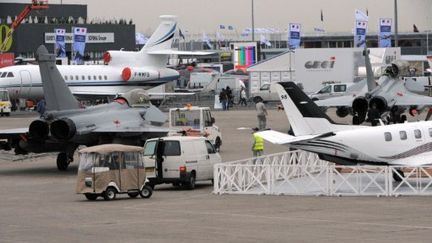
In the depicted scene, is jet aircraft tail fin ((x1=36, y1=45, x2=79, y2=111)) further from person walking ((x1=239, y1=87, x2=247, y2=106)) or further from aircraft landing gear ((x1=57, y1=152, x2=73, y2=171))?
person walking ((x1=239, y1=87, x2=247, y2=106))

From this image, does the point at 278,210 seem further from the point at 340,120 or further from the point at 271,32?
the point at 271,32

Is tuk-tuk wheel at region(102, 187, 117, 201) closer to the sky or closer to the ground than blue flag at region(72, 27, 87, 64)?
closer to the ground

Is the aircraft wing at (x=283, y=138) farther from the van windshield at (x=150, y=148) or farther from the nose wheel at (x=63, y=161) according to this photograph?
the nose wheel at (x=63, y=161)

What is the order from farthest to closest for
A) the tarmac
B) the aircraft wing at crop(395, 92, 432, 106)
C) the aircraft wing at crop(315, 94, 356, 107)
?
the aircraft wing at crop(315, 94, 356, 107), the aircraft wing at crop(395, 92, 432, 106), the tarmac

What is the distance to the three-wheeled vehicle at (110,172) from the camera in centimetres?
2922

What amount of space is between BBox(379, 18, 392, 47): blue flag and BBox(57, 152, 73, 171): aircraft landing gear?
69940 mm

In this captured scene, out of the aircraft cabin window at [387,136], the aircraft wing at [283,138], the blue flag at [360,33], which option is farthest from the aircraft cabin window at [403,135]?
the blue flag at [360,33]

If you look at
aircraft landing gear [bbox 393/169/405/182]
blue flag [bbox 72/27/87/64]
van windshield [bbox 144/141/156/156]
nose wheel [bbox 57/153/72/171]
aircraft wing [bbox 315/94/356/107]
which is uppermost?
blue flag [bbox 72/27/87/64]

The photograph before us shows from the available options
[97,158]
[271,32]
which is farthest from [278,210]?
[271,32]

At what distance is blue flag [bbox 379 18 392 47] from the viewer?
10725cm

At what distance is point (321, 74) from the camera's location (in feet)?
258

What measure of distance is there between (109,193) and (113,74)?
5199 cm

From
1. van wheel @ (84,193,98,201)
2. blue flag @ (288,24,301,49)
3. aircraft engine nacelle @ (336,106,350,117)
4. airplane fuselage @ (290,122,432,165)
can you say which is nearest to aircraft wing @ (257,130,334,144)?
airplane fuselage @ (290,122,432,165)

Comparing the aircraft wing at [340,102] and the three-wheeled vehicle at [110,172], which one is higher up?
the aircraft wing at [340,102]
